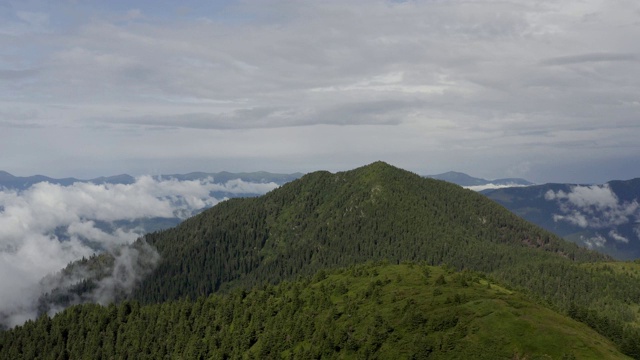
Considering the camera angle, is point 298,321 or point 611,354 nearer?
point 611,354

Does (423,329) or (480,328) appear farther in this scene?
(423,329)

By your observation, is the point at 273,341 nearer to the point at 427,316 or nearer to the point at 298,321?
the point at 298,321

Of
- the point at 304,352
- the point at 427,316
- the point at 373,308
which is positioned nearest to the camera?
Result: the point at 427,316

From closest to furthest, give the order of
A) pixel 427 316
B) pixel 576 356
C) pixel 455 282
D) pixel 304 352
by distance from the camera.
Result: pixel 576 356 < pixel 427 316 < pixel 304 352 < pixel 455 282

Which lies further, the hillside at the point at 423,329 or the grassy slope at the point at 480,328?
the hillside at the point at 423,329

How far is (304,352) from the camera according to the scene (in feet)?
532

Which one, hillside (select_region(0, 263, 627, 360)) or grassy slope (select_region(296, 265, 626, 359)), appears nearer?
grassy slope (select_region(296, 265, 626, 359))

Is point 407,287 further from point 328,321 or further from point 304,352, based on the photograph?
point 304,352

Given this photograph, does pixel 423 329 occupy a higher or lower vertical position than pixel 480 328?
lower

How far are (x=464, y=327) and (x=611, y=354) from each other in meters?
36.4

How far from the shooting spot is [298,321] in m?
184

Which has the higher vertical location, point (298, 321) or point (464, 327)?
point (464, 327)

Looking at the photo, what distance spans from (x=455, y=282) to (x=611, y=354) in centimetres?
6889

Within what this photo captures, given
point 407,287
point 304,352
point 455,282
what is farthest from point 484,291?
point 304,352
